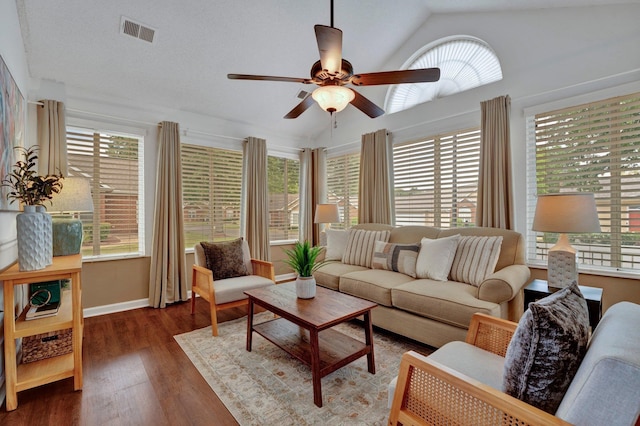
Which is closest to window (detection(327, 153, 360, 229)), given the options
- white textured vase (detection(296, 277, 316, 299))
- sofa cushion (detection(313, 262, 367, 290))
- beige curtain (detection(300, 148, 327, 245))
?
beige curtain (detection(300, 148, 327, 245))

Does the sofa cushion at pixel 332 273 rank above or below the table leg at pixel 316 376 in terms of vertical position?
above

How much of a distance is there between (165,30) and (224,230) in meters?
2.73

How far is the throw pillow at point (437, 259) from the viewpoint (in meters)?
2.96

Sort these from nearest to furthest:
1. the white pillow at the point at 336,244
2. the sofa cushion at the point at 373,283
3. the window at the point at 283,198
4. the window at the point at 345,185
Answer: the sofa cushion at the point at 373,283 < the white pillow at the point at 336,244 < the window at the point at 345,185 < the window at the point at 283,198

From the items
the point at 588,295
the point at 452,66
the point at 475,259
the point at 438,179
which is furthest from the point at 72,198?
the point at 452,66

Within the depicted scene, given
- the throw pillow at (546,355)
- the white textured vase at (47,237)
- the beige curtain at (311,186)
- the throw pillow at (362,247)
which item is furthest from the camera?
the beige curtain at (311,186)

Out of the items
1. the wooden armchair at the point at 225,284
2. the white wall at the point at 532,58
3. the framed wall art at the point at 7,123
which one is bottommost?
the wooden armchair at the point at 225,284

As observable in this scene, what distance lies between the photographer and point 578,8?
9.00ft

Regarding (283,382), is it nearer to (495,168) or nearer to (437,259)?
(437,259)

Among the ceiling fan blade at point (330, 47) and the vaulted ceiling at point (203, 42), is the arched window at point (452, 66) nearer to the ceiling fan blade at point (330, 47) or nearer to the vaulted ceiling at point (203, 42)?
the vaulted ceiling at point (203, 42)

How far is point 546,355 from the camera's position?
1.02 meters

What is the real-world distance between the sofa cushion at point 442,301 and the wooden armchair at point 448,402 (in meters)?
1.20

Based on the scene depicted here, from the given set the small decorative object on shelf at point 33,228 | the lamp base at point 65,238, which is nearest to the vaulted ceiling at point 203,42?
the small decorative object on shelf at point 33,228

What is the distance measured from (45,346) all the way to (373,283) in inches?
112
